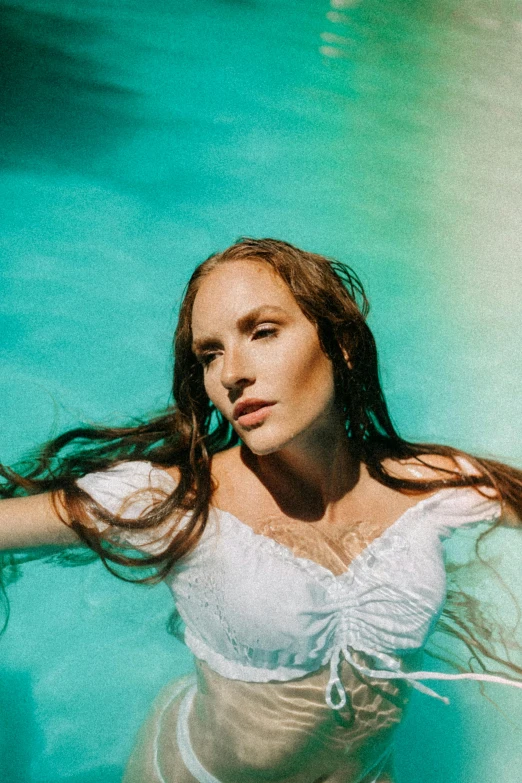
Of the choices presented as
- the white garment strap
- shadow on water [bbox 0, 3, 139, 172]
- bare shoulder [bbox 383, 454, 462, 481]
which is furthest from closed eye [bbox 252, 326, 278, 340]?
shadow on water [bbox 0, 3, 139, 172]

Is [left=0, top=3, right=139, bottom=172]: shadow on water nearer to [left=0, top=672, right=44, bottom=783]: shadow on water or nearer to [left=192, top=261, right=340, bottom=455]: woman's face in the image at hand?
[left=192, top=261, right=340, bottom=455]: woman's face

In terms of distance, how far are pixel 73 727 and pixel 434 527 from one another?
133 centimetres

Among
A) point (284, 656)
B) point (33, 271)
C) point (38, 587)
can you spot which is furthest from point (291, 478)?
point (33, 271)

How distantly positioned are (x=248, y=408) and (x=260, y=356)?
0.32ft

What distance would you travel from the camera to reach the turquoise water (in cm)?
261

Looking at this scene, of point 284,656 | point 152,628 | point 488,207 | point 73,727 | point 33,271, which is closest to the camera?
point 284,656

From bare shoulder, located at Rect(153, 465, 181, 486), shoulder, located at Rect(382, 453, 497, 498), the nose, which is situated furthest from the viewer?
shoulder, located at Rect(382, 453, 497, 498)

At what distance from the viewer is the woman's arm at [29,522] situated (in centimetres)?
128

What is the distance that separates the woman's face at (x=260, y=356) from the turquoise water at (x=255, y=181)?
1.33 meters

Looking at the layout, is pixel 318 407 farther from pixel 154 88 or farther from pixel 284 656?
pixel 154 88

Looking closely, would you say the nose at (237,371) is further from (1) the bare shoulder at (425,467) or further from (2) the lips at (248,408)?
(1) the bare shoulder at (425,467)

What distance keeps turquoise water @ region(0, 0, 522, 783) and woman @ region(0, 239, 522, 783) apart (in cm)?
112

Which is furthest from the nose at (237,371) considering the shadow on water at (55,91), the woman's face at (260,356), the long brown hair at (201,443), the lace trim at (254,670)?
the shadow on water at (55,91)

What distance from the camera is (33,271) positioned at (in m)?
2.61
